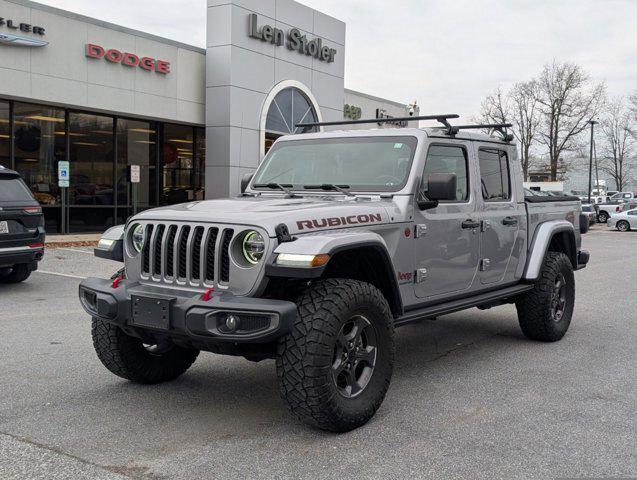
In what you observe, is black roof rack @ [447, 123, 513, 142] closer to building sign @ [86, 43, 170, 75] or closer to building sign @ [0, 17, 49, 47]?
building sign @ [0, 17, 49, 47]

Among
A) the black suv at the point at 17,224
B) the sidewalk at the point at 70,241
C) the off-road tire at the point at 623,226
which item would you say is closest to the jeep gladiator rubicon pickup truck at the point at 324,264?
the black suv at the point at 17,224

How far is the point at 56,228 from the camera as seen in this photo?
20984 mm

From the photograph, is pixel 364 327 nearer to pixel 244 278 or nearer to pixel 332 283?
pixel 332 283

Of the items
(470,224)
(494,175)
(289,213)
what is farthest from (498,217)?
(289,213)

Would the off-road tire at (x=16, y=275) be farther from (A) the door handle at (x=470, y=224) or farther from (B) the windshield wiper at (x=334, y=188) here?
(A) the door handle at (x=470, y=224)

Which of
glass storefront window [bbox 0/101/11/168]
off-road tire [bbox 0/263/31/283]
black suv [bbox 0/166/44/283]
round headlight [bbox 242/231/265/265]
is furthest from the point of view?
glass storefront window [bbox 0/101/11/168]

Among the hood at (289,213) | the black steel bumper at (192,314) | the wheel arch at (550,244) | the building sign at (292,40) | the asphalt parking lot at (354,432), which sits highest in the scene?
the building sign at (292,40)

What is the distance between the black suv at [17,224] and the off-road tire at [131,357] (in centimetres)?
550

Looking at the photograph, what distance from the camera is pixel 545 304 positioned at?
677 cm

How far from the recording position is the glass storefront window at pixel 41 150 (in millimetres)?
19953

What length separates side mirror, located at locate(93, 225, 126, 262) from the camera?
16.4ft

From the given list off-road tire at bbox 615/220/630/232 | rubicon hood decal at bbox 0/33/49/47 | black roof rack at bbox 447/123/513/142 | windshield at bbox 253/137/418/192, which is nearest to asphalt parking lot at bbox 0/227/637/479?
windshield at bbox 253/137/418/192

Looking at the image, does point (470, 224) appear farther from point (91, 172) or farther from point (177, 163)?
point (177, 163)

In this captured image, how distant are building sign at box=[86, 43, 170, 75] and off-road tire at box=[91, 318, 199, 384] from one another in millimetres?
16709
